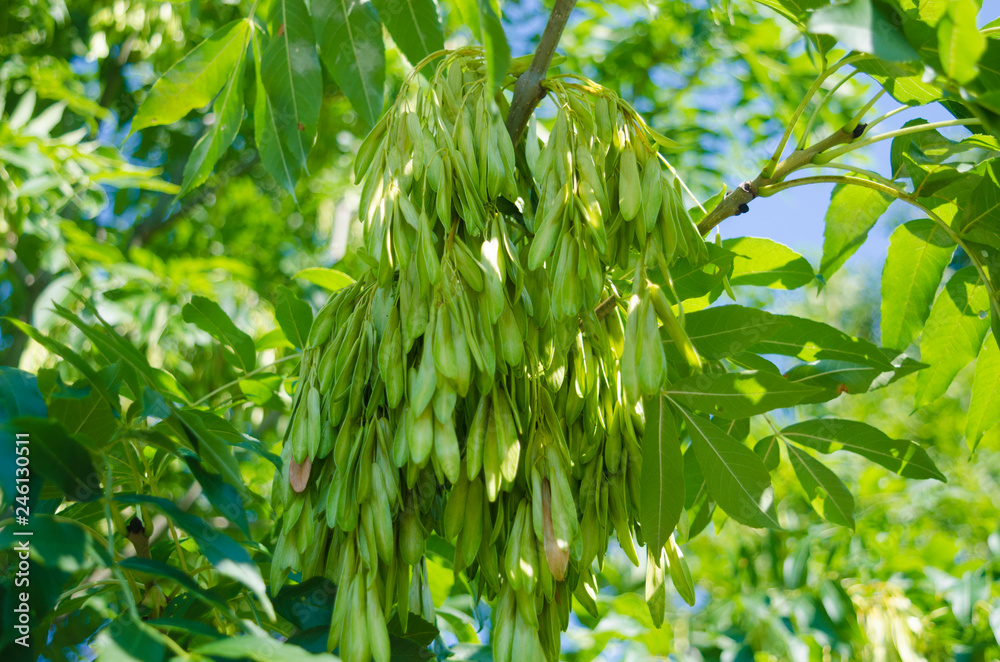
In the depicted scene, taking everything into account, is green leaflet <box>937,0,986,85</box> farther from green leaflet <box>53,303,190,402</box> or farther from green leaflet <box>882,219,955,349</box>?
green leaflet <box>53,303,190,402</box>

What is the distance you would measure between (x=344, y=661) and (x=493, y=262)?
42cm

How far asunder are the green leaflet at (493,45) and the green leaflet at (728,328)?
1.34ft

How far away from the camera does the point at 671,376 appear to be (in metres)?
1.02

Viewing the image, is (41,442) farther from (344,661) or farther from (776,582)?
(776,582)

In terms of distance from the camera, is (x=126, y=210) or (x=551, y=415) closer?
(x=551, y=415)

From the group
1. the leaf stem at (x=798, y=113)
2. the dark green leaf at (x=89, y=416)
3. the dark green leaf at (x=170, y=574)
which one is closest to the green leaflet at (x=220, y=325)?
the dark green leaf at (x=89, y=416)

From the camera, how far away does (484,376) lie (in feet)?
2.62

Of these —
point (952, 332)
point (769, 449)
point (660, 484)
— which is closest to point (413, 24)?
point (660, 484)

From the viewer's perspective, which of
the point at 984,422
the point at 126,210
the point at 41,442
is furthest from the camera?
the point at 126,210

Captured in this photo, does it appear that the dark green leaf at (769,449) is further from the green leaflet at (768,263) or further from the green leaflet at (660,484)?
the green leaflet at (660,484)

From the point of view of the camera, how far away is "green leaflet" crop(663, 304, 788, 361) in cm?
91

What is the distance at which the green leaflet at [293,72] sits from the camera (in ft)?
A: 3.65

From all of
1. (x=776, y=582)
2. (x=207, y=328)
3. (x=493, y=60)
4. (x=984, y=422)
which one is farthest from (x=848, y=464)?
(x=493, y=60)

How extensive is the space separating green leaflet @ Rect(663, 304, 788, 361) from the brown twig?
153 mm
